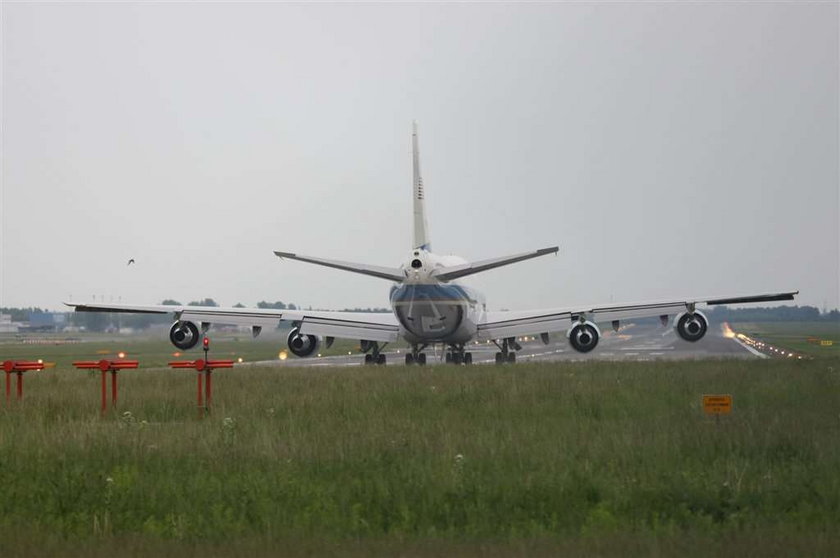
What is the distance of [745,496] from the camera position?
13812 mm

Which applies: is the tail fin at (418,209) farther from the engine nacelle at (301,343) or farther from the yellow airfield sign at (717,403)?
the yellow airfield sign at (717,403)

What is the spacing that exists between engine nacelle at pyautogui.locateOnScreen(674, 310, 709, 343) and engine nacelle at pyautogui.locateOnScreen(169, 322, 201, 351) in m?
21.0

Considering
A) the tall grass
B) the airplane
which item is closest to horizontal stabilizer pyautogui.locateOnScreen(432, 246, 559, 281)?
the airplane

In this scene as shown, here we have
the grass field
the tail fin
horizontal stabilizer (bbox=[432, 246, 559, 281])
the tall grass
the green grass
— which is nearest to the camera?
the grass field

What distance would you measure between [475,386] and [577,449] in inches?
544

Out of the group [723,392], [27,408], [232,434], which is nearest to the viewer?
[232,434]

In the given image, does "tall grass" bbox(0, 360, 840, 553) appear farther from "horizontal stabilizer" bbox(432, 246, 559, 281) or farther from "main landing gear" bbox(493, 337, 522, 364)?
"main landing gear" bbox(493, 337, 522, 364)

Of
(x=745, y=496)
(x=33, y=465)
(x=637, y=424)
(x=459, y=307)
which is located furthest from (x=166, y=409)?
(x=459, y=307)

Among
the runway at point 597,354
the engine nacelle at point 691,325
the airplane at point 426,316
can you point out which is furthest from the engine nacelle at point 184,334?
the engine nacelle at point 691,325

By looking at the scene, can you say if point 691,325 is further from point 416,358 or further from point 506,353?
point 416,358

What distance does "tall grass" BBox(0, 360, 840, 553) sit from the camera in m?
12.7

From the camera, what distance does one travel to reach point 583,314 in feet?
172

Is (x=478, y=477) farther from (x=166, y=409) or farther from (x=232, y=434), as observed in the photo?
(x=166, y=409)

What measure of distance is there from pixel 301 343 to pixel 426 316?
5919mm
